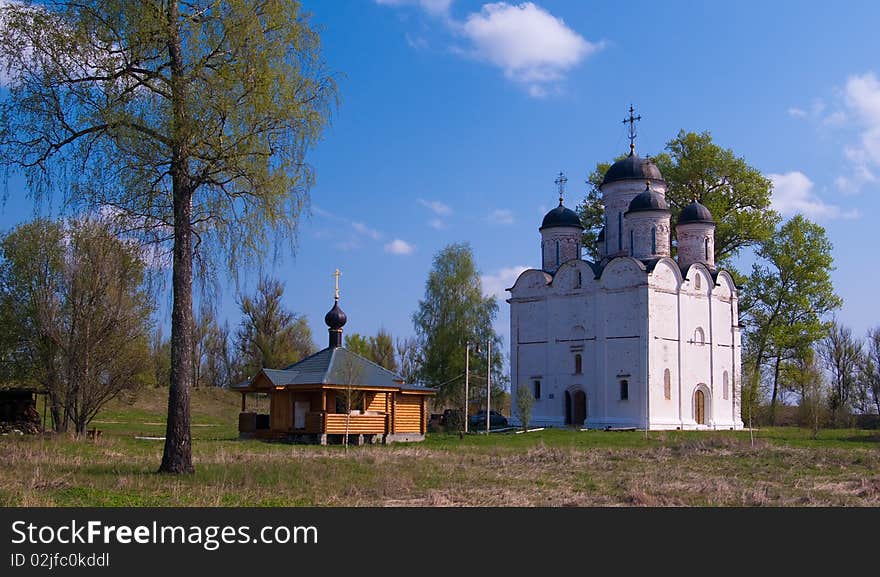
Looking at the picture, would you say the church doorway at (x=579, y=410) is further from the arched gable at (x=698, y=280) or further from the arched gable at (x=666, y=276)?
the arched gable at (x=698, y=280)

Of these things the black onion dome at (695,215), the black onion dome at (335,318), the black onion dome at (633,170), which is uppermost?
the black onion dome at (633,170)

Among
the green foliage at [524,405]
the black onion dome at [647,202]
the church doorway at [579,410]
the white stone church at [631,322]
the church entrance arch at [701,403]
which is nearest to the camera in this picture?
the green foliage at [524,405]

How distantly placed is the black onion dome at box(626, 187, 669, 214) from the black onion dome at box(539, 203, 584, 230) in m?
3.86

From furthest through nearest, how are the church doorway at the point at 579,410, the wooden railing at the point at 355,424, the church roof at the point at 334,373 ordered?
the church doorway at the point at 579,410, the church roof at the point at 334,373, the wooden railing at the point at 355,424

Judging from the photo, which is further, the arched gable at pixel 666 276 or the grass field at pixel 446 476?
the arched gable at pixel 666 276

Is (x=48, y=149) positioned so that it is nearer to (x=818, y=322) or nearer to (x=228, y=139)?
(x=228, y=139)

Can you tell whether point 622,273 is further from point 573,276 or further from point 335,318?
point 335,318

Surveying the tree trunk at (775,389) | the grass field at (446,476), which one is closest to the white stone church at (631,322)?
the tree trunk at (775,389)

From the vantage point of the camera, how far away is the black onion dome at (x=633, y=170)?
4497cm

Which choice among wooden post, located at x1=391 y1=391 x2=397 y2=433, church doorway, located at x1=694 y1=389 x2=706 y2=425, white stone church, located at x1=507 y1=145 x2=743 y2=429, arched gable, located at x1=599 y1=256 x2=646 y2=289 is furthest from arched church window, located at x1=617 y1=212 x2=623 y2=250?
wooden post, located at x1=391 y1=391 x2=397 y2=433

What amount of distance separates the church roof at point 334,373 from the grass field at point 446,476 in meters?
3.73
